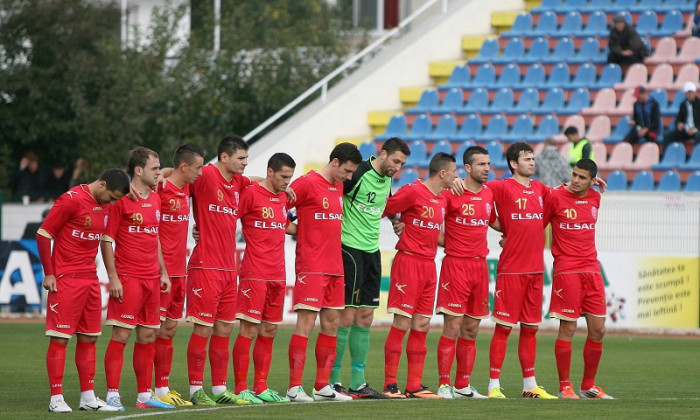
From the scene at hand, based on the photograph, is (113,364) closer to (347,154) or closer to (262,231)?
(262,231)

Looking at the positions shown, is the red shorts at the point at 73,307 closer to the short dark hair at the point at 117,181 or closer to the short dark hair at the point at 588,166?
the short dark hair at the point at 117,181

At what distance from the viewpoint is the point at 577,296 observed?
12859 millimetres

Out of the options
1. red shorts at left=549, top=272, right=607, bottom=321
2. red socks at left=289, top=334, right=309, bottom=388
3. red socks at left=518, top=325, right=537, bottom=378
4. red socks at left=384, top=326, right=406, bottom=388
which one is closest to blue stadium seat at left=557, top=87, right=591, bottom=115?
red shorts at left=549, top=272, right=607, bottom=321

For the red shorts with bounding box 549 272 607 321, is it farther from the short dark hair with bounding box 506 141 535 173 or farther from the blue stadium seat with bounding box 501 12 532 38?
the blue stadium seat with bounding box 501 12 532 38

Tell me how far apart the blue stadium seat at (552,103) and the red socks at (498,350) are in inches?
575

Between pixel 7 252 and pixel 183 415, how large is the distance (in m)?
13.1

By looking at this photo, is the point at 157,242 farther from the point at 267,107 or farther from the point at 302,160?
the point at 267,107

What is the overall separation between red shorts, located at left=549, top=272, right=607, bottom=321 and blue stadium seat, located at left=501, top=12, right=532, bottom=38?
678 inches

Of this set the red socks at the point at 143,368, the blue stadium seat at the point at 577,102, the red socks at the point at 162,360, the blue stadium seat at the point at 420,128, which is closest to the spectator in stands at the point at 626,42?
the blue stadium seat at the point at 577,102

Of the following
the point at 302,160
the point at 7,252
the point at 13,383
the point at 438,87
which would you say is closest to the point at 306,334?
the point at 13,383

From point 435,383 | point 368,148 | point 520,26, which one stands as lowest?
point 435,383

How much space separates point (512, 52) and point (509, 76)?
89 cm

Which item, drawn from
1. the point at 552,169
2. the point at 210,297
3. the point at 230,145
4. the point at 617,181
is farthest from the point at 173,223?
the point at 617,181

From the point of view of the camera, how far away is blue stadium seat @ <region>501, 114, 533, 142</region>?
2661 centimetres
